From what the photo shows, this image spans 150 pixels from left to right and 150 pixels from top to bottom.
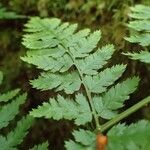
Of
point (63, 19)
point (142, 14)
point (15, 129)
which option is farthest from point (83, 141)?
point (63, 19)

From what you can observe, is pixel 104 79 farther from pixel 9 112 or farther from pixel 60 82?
pixel 9 112

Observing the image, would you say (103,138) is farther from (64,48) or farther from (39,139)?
(39,139)

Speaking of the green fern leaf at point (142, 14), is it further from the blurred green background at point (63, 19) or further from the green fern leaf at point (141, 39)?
the blurred green background at point (63, 19)

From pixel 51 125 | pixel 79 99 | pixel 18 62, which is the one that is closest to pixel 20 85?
pixel 18 62

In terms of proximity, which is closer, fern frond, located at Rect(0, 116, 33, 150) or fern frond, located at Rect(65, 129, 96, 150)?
fern frond, located at Rect(65, 129, 96, 150)

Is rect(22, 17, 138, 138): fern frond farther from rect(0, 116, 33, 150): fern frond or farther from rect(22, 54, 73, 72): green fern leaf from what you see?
rect(0, 116, 33, 150): fern frond

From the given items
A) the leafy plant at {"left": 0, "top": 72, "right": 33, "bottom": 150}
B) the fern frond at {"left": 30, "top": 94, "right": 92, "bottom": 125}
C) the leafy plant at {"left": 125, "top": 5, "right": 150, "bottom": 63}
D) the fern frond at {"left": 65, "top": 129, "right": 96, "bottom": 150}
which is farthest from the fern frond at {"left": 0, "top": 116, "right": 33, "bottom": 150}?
the leafy plant at {"left": 125, "top": 5, "right": 150, "bottom": 63}

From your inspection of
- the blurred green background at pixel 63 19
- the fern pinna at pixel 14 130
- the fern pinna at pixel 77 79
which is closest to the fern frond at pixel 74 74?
the fern pinna at pixel 77 79
